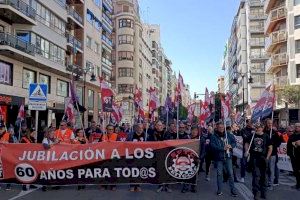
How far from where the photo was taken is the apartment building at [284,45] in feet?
145

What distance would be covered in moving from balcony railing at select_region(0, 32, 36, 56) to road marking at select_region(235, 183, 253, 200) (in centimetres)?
2038

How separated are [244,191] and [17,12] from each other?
22389 millimetres

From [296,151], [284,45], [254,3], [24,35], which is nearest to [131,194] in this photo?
[296,151]

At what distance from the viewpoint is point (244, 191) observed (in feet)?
39.2

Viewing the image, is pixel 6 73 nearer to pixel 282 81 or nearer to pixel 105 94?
pixel 105 94

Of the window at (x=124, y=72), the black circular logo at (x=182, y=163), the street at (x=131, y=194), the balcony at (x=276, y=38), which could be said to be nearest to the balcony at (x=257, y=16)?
the window at (x=124, y=72)

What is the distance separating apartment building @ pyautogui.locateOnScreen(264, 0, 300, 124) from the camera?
4428 centimetres

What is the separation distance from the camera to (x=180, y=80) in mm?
17953

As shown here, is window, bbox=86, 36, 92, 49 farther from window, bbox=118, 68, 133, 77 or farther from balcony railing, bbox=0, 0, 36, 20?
window, bbox=118, 68, 133, 77

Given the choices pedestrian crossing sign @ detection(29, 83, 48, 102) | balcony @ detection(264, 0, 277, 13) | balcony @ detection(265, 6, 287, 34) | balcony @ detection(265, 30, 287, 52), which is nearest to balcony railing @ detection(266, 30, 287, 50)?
balcony @ detection(265, 30, 287, 52)

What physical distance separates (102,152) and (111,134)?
100 centimetres

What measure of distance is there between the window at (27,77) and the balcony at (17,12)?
3.70 metres

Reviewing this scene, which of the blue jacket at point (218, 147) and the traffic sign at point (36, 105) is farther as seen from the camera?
the traffic sign at point (36, 105)

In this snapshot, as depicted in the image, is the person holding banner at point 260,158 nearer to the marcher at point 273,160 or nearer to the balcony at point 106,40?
the marcher at point 273,160
